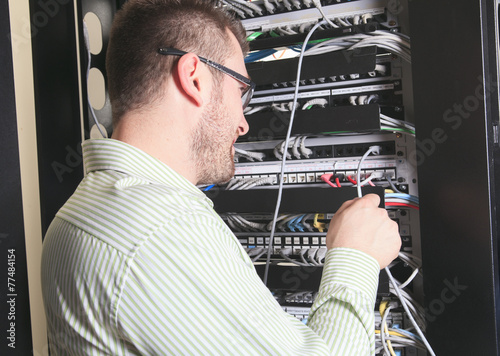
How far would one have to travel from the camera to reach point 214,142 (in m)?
0.83

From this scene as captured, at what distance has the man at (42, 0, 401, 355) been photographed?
0.53 metres

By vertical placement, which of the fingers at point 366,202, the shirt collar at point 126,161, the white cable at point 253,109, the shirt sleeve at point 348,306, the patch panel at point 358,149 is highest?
the white cable at point 253,109

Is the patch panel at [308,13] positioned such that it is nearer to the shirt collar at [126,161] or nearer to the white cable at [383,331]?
the shirt collar at [126,161]

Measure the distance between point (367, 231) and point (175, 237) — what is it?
0.42 metres

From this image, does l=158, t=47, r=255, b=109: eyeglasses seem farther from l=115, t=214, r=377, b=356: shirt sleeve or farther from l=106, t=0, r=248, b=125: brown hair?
l=115, t=214, r=377, b=356: shirt sleeve

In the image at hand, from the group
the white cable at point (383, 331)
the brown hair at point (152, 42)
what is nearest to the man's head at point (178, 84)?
the brown hair at point (152, 42)

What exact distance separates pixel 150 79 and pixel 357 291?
0.53m

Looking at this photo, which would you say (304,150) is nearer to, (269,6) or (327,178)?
(327,178)

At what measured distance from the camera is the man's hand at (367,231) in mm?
790

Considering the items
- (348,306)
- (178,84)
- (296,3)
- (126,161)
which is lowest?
(348,306)

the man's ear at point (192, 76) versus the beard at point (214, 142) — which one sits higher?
the man's ear at point (192, 76)

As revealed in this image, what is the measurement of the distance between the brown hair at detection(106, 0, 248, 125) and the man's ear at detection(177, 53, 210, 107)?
0.03m

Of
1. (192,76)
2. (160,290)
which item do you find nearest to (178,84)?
(192,76)

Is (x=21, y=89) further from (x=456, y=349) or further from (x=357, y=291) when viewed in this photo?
(x=456, y=349)
